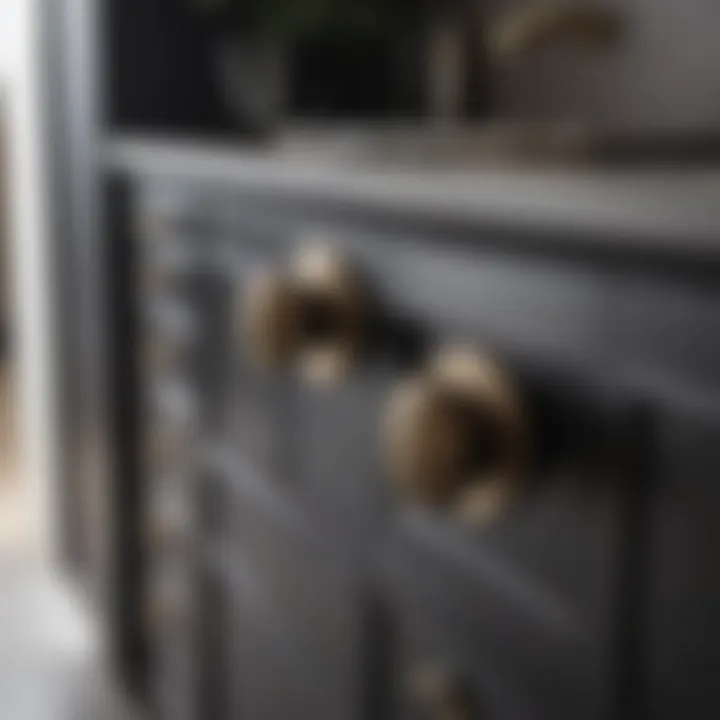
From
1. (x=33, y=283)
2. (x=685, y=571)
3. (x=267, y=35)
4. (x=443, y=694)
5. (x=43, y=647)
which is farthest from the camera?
(x=33, y=283)

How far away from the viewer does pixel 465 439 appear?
0.54 meters

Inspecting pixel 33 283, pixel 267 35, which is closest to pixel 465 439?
pixel 267 35

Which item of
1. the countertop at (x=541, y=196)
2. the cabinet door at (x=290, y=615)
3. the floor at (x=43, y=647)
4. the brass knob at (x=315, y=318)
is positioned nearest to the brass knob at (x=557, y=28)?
the countertop at (x=541, y=196)

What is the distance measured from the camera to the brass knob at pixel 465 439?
54cm

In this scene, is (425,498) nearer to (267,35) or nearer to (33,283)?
(267,35)

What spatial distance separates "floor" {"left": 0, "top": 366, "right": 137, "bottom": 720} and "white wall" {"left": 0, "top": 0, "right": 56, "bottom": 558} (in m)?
0.05

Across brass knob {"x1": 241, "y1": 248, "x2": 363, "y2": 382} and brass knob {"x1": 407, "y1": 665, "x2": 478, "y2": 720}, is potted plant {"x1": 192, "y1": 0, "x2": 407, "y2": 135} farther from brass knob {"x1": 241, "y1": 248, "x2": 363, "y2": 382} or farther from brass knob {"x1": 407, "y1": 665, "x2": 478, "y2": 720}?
brass knob {"x1": 407, "y1": 665, "x2": 478, "y2": 720}

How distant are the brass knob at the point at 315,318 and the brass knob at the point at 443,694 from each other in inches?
6.8

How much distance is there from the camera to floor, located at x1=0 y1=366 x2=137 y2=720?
1.79m

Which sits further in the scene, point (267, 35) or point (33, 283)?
point (33, 283)

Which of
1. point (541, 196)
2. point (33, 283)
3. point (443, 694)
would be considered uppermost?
point (541, 196)

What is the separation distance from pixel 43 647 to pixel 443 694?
1461 mm

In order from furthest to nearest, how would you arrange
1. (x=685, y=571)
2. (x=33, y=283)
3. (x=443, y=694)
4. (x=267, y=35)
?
(x=33, y=283) < (x=267, y=35) < (x=443, y=694) < (x=685, y=571)

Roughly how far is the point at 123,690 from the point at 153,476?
0.41 meters
